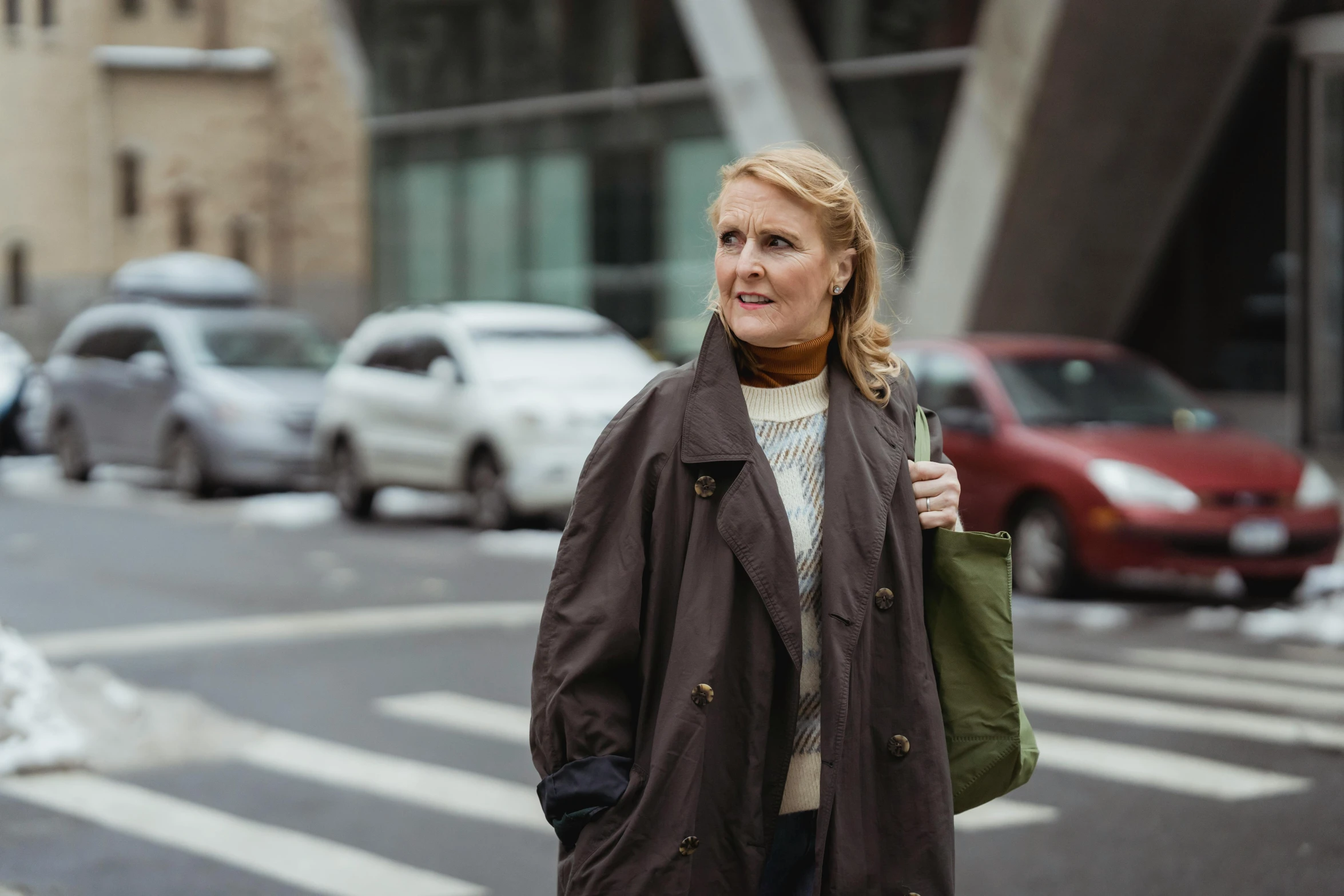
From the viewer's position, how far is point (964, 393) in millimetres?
12578

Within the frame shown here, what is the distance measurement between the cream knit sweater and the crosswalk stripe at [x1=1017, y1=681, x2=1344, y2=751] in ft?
16.8

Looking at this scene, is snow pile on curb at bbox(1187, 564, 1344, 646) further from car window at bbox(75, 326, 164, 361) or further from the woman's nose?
car window at bbox(75, 326, 164, 361)

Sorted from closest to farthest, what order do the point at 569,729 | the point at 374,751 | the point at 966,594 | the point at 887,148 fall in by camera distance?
→ 1. the point at 569,729
2. the point at 966,594
3. the point at 374,751
4. the point at 887,148

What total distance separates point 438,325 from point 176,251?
3719 centimetres

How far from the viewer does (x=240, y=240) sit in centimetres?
Answer: 5081

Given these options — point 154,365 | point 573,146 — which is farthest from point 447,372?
point 573,146

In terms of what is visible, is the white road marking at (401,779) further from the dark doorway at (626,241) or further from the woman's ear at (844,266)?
the dark doorway at (626,241)

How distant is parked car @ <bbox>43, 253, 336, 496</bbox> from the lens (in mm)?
18062

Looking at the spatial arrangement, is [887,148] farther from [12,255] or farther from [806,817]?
[12,255]

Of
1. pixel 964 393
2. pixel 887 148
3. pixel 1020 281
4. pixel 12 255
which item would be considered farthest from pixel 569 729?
pixel 12 255

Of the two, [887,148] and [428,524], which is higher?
[887,148]

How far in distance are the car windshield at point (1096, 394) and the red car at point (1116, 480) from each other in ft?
0.04

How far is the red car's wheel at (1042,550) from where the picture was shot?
1139cm

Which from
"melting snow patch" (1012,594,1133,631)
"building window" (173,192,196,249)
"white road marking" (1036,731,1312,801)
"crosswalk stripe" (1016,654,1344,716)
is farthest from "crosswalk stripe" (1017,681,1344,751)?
"building window" (173,192,196,249)
